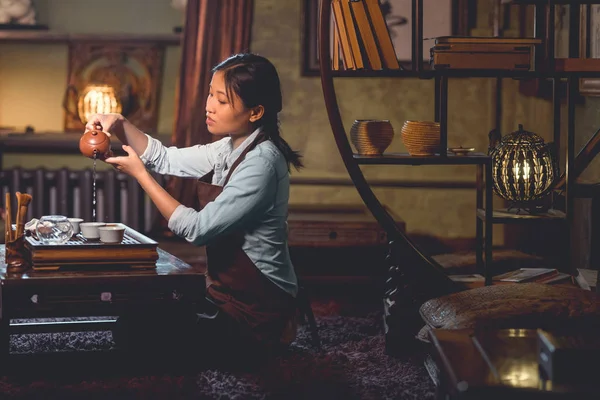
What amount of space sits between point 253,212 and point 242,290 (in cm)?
23

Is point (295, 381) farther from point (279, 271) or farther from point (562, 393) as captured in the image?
point (562, 393)

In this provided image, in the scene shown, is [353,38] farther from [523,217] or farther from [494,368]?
[494,368]

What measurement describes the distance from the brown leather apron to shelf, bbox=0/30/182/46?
2391 millimetres

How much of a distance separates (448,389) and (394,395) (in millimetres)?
876

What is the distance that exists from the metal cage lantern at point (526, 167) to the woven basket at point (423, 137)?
279mm

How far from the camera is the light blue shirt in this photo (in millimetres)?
2639

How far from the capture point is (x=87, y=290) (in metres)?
2.49

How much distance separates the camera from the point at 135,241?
2623 mm

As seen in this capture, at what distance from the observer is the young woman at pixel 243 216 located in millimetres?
2652

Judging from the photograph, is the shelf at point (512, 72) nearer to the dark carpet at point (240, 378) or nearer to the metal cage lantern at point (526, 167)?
the metal cage lantern at point (526, 167)

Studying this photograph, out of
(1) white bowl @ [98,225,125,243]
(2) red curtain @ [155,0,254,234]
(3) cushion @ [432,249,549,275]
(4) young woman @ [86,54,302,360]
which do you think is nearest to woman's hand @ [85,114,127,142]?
(4) young woman @ [86,54,302,360]

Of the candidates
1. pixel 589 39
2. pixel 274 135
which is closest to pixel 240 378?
pixel 274 135

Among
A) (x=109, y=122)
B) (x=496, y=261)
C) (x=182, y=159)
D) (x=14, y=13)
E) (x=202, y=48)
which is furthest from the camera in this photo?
Answer: (x=14, y=13)

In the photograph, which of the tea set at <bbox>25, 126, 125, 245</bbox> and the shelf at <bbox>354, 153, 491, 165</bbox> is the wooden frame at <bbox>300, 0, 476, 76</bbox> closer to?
the shelf at <bbox>354, 153, 491, 165</bbox>
